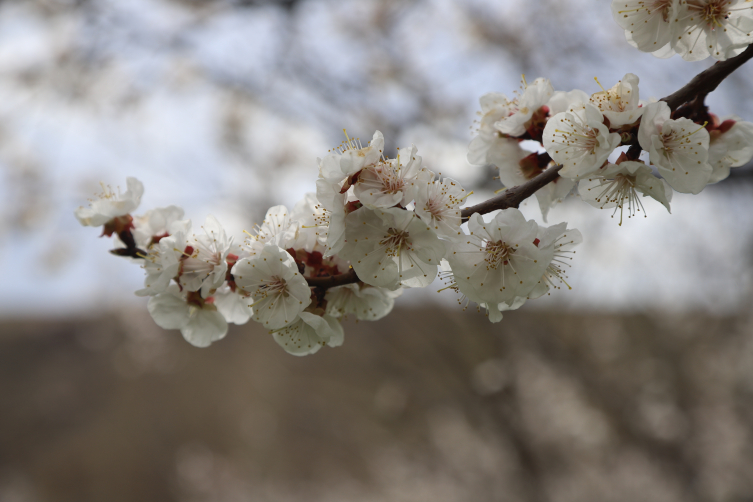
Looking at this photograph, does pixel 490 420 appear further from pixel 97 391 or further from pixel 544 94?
pixel 97 391

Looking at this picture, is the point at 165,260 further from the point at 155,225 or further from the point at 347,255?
the point at 347,255

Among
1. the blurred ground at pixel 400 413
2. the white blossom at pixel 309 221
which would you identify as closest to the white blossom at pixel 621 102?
the white blossom at pixel 309 221

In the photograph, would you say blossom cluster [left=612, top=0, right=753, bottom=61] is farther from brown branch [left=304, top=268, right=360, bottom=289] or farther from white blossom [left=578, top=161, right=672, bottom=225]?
brown branch [left=304, top=268, right=360, bottom=289]

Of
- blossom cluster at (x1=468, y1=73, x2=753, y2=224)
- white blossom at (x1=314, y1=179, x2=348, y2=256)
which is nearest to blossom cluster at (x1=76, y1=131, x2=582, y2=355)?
white blossom at (x1=314, y1=179, x2=348, y2=256)

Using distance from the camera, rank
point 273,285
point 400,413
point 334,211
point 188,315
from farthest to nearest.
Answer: point 400,413 → point 188,315 → point 273,285 → point 334,211

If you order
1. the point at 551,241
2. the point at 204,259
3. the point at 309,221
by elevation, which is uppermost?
Answer: the point at 551,241

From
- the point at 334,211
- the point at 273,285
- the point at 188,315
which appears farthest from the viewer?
the point at 188,315

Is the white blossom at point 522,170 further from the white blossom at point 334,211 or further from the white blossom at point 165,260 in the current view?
the white blossom at point 165,260

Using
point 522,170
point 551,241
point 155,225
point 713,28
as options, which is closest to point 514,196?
point 551,241
